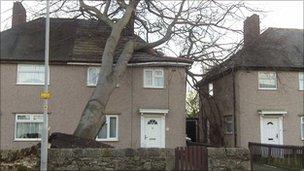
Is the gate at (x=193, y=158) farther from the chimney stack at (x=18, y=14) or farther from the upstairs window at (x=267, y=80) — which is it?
the chimney stack at (x=18, y=14)

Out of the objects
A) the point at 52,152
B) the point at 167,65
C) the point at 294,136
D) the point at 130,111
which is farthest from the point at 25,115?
the point at 294,136

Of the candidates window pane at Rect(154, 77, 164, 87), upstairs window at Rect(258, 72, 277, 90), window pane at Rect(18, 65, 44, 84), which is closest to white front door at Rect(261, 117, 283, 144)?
upstairs window at Rect(258, 72, 277, 90)

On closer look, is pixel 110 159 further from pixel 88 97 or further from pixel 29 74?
pixel 29 74

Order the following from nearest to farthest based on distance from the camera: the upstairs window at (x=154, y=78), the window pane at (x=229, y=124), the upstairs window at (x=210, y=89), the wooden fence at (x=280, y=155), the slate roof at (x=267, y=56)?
the wooden fence at (x=280, y=155) < the upstairs window at (x=154, y=78) < the slate roof at (x=267, y=56) < the window pane at (x=229, y=124) < the upstairs window at (x=210, y=89)

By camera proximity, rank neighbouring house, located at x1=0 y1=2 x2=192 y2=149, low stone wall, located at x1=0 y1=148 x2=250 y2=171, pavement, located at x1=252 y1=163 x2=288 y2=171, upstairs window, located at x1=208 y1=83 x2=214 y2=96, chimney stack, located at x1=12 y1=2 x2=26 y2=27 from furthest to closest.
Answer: upstairs window, located at x1=208 y1=83 x2=214 y2=96, chimney stack, located at x1=12 y1=2 x2=26 y2=27, neighbouring house, located at x1=0 y1=2 x2=192 y2=149, pavement, located at x1=252 y1=163 x2=288 y2=171, low stone wall, located at x1=0 y1=148 x2=250 y2=171

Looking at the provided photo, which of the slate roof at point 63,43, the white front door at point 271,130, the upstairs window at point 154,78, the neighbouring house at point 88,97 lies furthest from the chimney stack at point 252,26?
the upstairs window at point 154,78

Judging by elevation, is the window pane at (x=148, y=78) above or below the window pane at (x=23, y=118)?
above

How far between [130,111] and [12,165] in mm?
12041

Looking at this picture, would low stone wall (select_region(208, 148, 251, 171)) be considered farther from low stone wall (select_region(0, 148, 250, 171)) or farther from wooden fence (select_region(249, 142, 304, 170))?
wooden fence (select_region(249, 142, 304, 170))

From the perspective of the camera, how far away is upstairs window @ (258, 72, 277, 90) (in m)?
32.9

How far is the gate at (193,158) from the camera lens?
699 inches

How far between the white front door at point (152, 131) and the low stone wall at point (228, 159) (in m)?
10.0

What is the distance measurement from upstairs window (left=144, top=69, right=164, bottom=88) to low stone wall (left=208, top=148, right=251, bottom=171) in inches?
426

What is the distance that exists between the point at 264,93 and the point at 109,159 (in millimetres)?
16900
